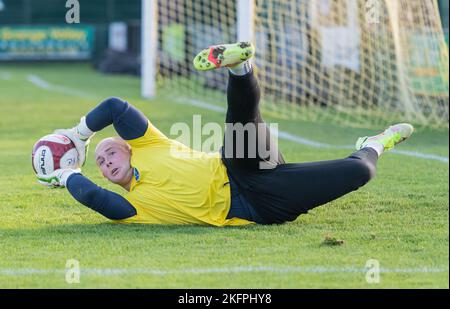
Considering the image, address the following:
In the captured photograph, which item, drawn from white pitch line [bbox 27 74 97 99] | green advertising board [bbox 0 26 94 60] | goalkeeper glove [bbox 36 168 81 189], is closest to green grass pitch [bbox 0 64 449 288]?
goalkeeper glove [bbox 36 168 81 189]

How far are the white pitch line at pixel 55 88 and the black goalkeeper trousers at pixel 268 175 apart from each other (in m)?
10.5

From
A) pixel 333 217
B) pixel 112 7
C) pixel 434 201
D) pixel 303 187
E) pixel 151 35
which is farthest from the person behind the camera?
pixel 112 7

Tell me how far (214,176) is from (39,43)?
20759mm

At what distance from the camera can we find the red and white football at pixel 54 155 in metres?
6.23

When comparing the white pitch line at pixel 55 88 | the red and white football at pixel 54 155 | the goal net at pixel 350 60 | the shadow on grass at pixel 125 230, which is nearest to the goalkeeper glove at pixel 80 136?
the red and white football at pixel 54 155

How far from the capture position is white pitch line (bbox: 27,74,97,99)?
16.6 metres

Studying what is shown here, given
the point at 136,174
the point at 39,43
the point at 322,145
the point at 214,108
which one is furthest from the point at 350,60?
the point at 39,43

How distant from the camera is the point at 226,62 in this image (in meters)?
5.74

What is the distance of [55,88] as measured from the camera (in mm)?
18172
